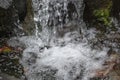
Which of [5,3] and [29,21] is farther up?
[5,3]

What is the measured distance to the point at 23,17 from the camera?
738 cm

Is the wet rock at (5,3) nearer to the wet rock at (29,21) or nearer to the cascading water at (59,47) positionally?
the wet rock at (29,21)

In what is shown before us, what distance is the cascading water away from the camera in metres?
5.77

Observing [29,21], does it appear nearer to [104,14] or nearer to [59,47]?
[59,47]

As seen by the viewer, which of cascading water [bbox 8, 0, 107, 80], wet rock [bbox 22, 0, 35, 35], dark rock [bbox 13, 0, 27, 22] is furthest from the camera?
wet rock [bbox 22, 0, 35, 35]

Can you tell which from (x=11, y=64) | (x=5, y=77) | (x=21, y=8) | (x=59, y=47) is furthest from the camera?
(x=21, y=8)

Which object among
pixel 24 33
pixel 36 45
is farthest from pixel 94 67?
pixel 24 33

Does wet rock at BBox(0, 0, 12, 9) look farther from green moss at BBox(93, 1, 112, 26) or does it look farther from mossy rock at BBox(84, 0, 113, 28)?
green moss at BBox(93, 1, 112, 26)

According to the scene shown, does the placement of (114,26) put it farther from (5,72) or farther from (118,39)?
(5,72)

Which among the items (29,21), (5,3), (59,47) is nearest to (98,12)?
(59,47)

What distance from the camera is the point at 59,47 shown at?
679 centimetres

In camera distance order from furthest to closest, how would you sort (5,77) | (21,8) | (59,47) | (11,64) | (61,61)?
(21,8), (59,47), (61,61), (11,64), (5,77)

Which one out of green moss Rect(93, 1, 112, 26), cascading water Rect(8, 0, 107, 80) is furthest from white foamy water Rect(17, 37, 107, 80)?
green moss Rect(93, 1, 112, 26)

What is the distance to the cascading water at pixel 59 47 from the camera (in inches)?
227
